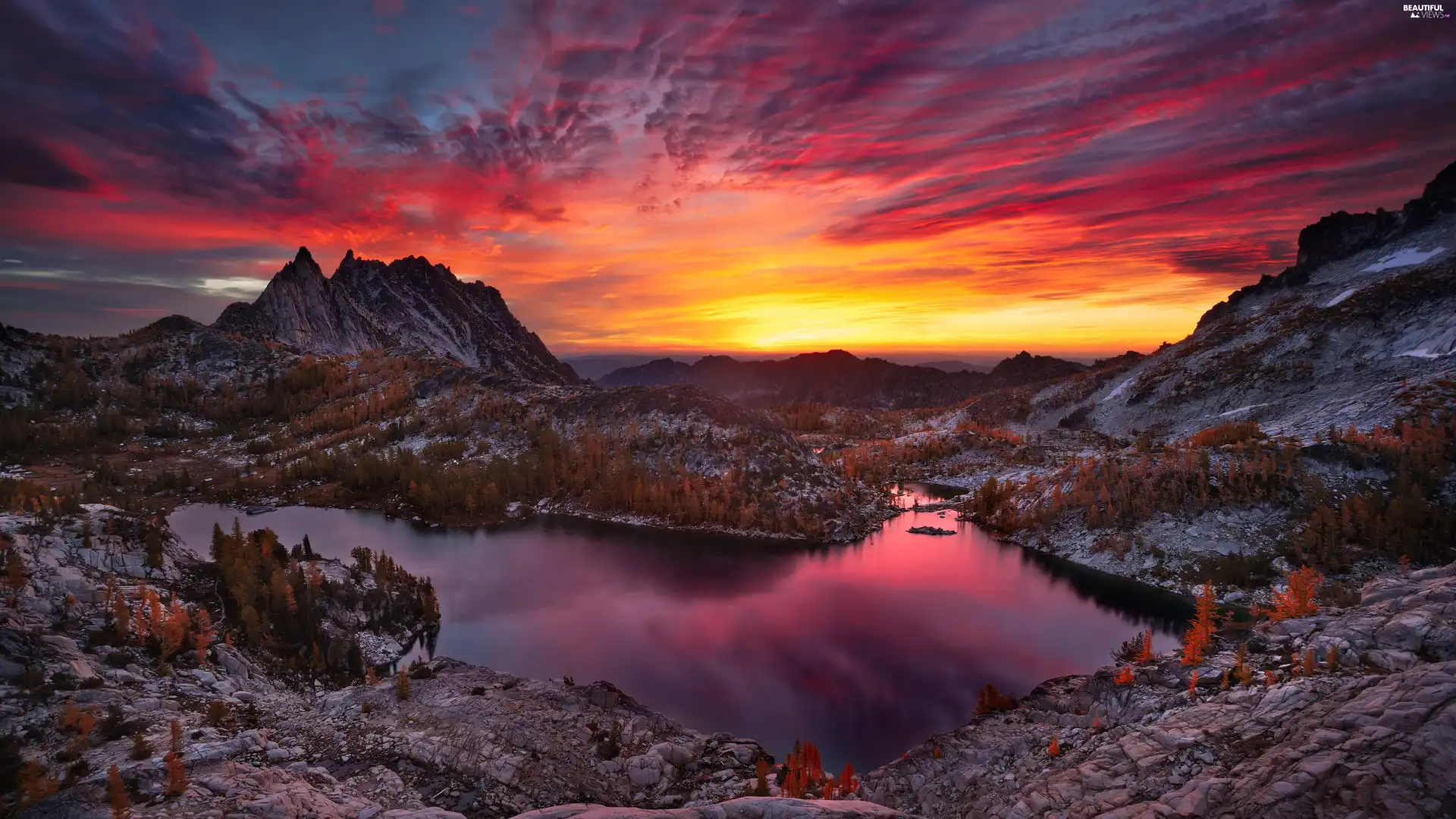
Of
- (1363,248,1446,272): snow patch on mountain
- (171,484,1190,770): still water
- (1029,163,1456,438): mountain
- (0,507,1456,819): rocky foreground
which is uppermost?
(1363,248,1446,272): snow patch on mountain

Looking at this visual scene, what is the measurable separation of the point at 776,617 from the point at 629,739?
79.4 ft

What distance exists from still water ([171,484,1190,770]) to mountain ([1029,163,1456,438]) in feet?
136

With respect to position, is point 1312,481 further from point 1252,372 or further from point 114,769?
point 114,769

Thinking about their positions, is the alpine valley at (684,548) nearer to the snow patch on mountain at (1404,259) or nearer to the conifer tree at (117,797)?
the conifer tree at (117,797)

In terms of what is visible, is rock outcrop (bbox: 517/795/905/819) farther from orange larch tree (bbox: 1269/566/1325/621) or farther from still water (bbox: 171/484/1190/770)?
orange larch tree (bbox: 1269/566/1325/621)

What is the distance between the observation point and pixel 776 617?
4591 cm

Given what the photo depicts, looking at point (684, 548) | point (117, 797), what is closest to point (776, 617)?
point (684, 548)

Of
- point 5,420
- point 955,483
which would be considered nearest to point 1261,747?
point 955,483

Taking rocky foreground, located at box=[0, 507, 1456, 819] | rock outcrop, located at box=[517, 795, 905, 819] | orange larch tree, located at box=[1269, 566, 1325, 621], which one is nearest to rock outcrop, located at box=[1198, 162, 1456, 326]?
orange larch tree, located at box=[1269, 566, 1325, 621]

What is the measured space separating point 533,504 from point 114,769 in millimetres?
67698

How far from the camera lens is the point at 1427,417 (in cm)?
5628

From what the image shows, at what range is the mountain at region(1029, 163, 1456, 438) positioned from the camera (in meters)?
79.9

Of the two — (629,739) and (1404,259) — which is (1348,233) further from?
(629,739)

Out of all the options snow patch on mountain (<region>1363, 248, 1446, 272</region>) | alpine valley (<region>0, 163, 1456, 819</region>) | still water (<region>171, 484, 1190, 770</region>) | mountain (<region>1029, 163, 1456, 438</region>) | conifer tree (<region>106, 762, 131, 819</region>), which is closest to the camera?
conifer tree (<region>106, 762, 131, 819</region>)
